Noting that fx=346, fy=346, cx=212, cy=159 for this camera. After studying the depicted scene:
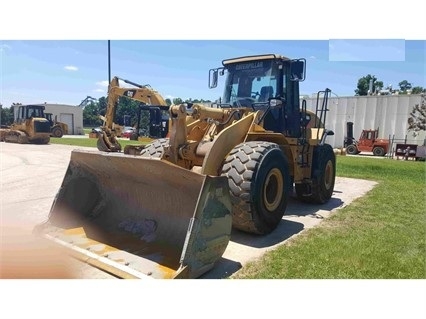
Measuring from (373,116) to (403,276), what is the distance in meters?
26.9

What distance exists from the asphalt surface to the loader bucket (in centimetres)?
34

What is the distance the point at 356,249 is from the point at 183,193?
2.24m

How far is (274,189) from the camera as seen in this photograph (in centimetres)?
486

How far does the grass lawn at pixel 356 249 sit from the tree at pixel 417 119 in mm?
21709

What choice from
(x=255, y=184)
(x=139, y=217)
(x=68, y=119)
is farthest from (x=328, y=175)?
(x=68, y=119)

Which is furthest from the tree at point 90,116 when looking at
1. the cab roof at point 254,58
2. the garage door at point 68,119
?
the cab roof at point 254,58

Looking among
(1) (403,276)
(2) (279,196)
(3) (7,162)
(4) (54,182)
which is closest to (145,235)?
(2) (279,196)

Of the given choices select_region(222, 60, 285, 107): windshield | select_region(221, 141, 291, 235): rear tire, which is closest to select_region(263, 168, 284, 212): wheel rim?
select_region(221, 141, 291, 235): rear tire

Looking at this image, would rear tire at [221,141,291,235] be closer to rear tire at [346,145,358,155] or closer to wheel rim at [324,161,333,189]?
wheel rim at [324,161,333,189]

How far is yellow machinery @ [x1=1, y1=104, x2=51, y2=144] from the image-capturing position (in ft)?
75.9

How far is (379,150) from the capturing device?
25062 millimetres

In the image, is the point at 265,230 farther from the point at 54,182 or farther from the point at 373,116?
the point at 373,116

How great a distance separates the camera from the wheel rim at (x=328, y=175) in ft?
23.2
